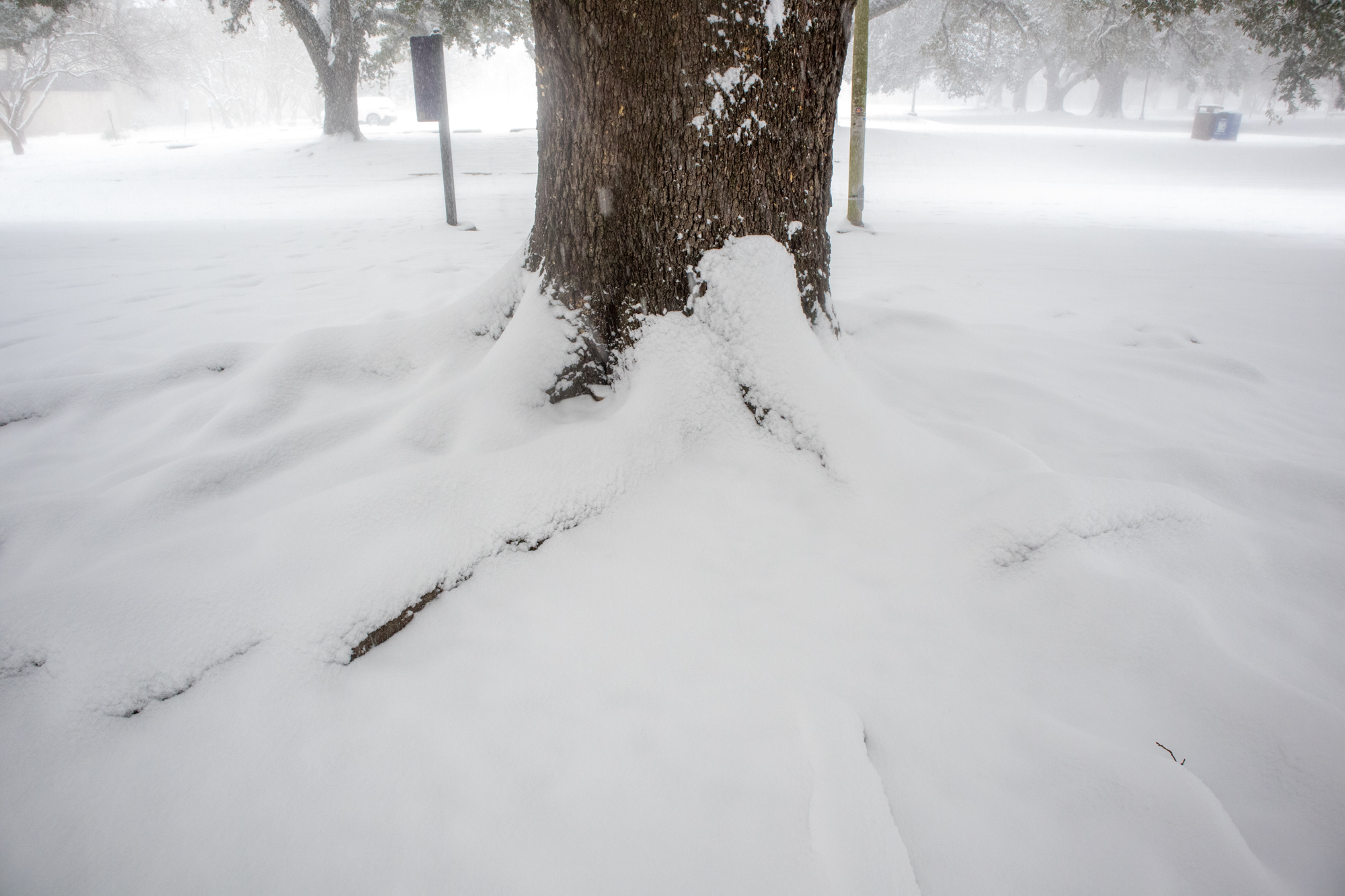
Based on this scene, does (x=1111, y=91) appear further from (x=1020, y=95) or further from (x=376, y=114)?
(x=376, y=114)

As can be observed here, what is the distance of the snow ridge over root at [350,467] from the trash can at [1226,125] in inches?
1010

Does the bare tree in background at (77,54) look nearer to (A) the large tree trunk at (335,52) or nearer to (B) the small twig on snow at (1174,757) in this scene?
(A) the large tree trunk at (335,52)

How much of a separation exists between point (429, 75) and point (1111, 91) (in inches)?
1440

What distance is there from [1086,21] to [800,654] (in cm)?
3209

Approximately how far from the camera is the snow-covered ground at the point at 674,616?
1083 millimetres

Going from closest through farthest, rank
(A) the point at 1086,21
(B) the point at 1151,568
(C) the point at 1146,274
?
(B) the point at 1151,568, (C) the point at 1146,274, (A) the point at 1086,21

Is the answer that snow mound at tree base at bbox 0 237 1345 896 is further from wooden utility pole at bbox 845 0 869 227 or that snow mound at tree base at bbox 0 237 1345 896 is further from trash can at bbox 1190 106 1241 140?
trash can at bbox 1190 106 1241 140

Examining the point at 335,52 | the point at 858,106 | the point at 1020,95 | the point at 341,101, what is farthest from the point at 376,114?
the point at 858,106

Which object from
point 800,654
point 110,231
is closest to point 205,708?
point 800,654

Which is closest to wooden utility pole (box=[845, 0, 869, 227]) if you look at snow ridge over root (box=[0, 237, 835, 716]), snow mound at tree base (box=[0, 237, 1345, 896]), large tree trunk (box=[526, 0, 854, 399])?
large tree trunk (box=[526, 0, 854, 399])

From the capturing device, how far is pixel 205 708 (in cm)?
126

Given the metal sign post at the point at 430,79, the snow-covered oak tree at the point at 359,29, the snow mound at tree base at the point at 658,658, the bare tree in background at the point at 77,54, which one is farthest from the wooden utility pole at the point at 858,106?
the bare tree in background at the point at 77,54

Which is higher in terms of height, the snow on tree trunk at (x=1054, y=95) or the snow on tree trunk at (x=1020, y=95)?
the snow on tree trunk at (x=1020, y=95)

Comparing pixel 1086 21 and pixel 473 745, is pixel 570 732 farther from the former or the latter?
pixel 1086 21
